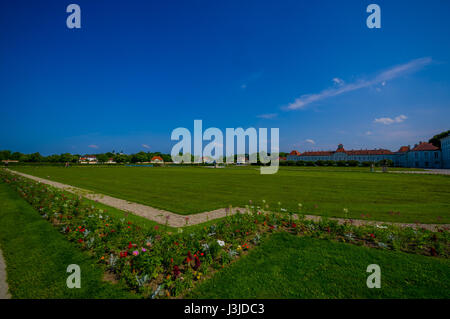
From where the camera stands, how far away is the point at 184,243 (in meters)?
4.89

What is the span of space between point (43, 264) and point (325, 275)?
6.28 m

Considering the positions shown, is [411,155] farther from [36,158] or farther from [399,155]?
[36,158]

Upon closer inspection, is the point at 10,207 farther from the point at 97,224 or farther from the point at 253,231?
the point at 253,231

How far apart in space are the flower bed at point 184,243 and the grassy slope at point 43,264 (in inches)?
10.2

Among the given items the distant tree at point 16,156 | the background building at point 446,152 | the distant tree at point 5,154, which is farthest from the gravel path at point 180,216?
the distant tree at point 16,156

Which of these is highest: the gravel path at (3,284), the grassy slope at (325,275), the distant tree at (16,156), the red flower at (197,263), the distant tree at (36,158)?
the distant tree at (16,156)

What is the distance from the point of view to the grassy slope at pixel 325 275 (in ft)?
11.5

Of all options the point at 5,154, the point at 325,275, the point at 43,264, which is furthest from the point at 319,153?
the point at 5,154

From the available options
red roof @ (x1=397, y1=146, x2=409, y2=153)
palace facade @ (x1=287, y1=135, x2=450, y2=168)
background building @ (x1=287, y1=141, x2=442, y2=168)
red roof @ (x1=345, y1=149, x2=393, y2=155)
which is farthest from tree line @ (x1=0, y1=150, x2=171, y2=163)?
red roof @ (x1=397, y1=146, x2=409, y2=153)

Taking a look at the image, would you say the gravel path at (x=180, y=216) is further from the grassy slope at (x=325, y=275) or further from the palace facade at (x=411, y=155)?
the palace facade at (x=411, y=155)

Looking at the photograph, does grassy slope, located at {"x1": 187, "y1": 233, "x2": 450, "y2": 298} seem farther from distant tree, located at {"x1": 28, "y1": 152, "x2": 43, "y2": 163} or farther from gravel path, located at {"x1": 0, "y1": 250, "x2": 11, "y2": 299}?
distant tree, located at {"x1": 28, "y1": 152, "x2": 43, "y2": 163}
